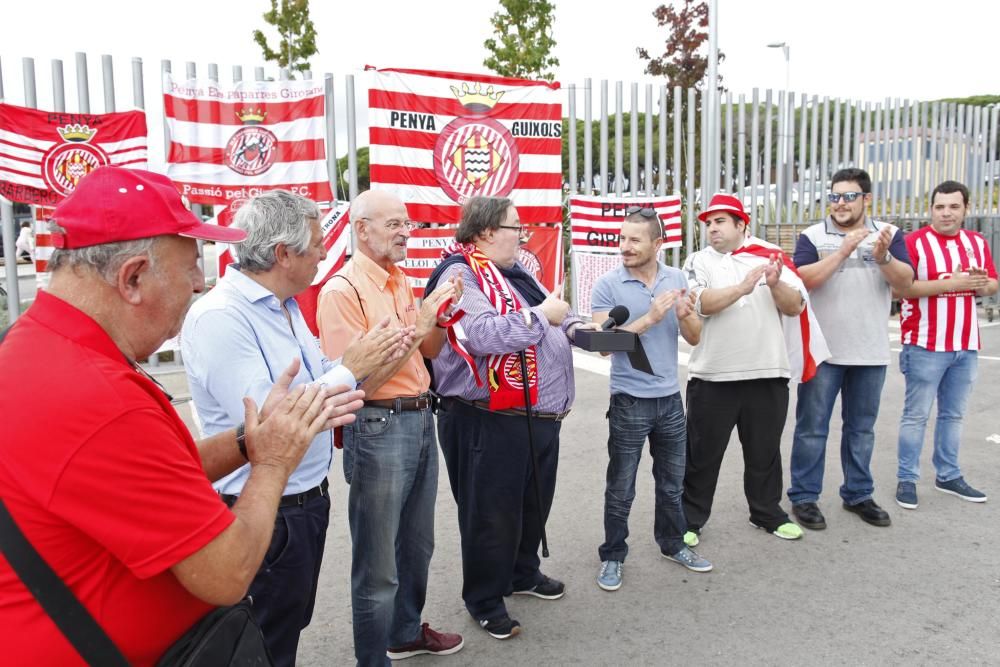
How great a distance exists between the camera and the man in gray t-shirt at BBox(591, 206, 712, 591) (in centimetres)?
374

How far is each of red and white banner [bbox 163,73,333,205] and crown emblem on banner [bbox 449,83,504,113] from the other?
1.44m

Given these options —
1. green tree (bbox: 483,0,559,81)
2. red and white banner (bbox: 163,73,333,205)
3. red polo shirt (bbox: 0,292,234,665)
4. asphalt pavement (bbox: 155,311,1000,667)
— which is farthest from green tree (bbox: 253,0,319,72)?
red polo shirt (bbox: 0,292,234,665)

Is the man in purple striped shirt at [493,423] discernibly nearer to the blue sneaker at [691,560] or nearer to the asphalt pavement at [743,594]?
the asphalt pavement at [743,594]

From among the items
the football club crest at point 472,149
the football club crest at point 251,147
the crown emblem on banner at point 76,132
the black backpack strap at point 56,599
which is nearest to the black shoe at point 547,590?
the black backpack strap at point 56,599

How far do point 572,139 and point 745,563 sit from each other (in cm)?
647

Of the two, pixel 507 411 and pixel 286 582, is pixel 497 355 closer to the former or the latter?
pixel 507 411

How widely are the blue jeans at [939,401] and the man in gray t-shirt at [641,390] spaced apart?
5.80ft

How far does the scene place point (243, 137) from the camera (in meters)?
7.30

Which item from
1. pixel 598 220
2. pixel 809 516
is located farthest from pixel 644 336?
pixel 598 220

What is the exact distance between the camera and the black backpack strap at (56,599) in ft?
3.96

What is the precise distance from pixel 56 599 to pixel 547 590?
8.85ft

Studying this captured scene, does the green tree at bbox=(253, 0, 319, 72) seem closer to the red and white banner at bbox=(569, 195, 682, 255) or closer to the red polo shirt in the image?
the red and white banner at bbox=(569, 195, 682, 255)

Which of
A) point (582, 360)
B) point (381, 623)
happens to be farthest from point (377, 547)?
point (582, 360)

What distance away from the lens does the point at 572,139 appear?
930 centimetres
